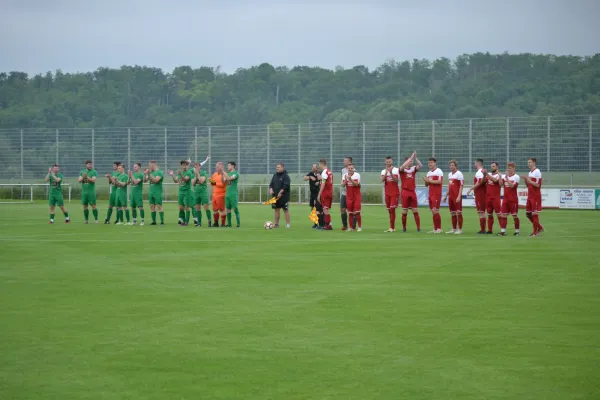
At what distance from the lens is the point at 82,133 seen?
2169 inches

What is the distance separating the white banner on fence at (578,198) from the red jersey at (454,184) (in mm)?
18355

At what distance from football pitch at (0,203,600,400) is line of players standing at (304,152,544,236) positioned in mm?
4660

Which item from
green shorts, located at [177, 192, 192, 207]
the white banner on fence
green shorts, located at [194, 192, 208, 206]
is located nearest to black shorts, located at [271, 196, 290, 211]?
green shorts, located at [194, 192, 208, 206]

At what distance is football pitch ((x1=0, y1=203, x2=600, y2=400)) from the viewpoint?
6.93 meters

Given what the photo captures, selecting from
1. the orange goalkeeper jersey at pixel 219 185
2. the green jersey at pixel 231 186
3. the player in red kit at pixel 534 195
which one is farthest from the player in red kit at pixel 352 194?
the player in red kit at pixel 534 195

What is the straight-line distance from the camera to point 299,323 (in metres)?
9.48

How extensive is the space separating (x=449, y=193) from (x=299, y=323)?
15.2m

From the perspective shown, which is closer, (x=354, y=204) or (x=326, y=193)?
(x=354, y=204)

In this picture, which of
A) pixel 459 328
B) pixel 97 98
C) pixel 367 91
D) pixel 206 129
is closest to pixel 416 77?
pixel 367 91

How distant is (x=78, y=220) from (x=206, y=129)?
23781 mm

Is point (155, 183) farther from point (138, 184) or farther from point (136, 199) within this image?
point (136, 199)

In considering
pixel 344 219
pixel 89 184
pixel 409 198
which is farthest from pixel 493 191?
pixel 89 184

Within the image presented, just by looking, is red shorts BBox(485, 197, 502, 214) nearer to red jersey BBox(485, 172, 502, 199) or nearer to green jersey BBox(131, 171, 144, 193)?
red jersey BBox(485, 172, 502, 199)

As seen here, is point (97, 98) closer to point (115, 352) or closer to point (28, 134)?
point (28, 134)
